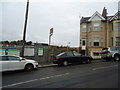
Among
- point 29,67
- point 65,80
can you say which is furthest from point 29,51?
point 65,80

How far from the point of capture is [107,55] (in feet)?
44.3

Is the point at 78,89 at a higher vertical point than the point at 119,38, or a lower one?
lower

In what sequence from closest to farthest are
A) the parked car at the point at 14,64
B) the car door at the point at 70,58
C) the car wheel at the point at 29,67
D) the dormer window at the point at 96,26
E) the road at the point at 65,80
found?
the road at the point at 65,80 < the parked car at the point at 14,64 < the car wheel at the point at 29,67 < the car door at the point at 70,58 < the dormer window at the point at 96,26

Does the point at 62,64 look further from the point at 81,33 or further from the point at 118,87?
the point at 81,33

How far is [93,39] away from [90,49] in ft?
6.72

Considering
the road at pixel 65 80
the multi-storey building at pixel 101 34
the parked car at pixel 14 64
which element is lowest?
the road at pixel 65 80

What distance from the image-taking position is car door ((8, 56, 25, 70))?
324 inches

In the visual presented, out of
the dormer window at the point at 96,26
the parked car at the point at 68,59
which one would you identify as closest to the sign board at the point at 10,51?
the parked car at the point at 68,59

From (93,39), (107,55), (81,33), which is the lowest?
(107,55)

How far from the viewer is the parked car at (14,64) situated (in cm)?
802

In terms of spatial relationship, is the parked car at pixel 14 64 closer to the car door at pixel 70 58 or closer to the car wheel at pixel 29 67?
the car wheel at pixel 29 67

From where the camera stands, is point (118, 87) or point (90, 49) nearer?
point (118, 87)

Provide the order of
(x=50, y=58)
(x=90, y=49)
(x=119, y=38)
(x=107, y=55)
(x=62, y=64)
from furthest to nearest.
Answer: (x=90, y=49) < (x=119, y=38) < (x=50, y=58) < (x=107, y=55) < (x=62, y=64)

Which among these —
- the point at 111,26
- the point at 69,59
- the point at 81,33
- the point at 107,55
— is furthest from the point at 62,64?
the point at 111,26
